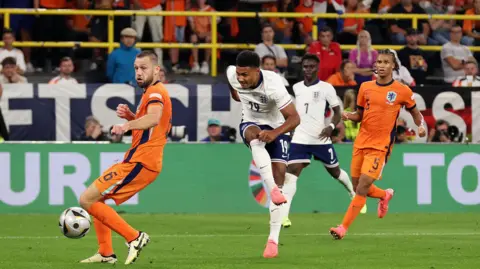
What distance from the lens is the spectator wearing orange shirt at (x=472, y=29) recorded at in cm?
2282

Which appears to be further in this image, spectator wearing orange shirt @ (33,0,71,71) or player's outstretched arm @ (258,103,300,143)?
spectator wearing orange shirt @ (33,0,71,71)

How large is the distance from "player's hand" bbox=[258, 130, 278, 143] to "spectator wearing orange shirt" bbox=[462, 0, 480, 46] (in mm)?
11977

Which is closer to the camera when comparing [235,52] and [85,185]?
[85,185]

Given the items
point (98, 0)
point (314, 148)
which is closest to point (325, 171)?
point (314, 148)

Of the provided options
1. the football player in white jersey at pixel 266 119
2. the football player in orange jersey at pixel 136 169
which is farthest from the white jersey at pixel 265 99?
the football player in orange jersey at pixel 136 169

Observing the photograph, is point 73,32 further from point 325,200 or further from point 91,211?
point 91,211

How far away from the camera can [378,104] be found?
14.0 metres

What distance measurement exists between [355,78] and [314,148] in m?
4.51

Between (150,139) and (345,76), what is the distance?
954cm

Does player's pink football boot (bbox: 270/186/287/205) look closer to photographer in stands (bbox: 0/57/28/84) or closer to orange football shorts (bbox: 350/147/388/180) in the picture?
orange football shorts (bbox: 350/147/388/180)

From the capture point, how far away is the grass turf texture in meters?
11.3

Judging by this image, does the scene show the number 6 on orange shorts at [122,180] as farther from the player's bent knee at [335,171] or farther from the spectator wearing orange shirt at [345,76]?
the spectator wearing orange shirt at [345,76]

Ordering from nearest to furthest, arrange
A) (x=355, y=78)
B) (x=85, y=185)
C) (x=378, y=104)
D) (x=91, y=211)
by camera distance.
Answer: (x=91, y=211) → (x=378, y=104) → (x=85, y=185) → (x=355, y=78)

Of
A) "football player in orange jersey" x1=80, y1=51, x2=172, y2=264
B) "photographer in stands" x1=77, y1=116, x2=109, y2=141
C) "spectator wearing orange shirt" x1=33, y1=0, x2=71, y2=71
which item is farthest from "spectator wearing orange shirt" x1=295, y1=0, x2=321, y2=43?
"football player in orange jersey" x1=80, y1=51, x2=172, y2=264
